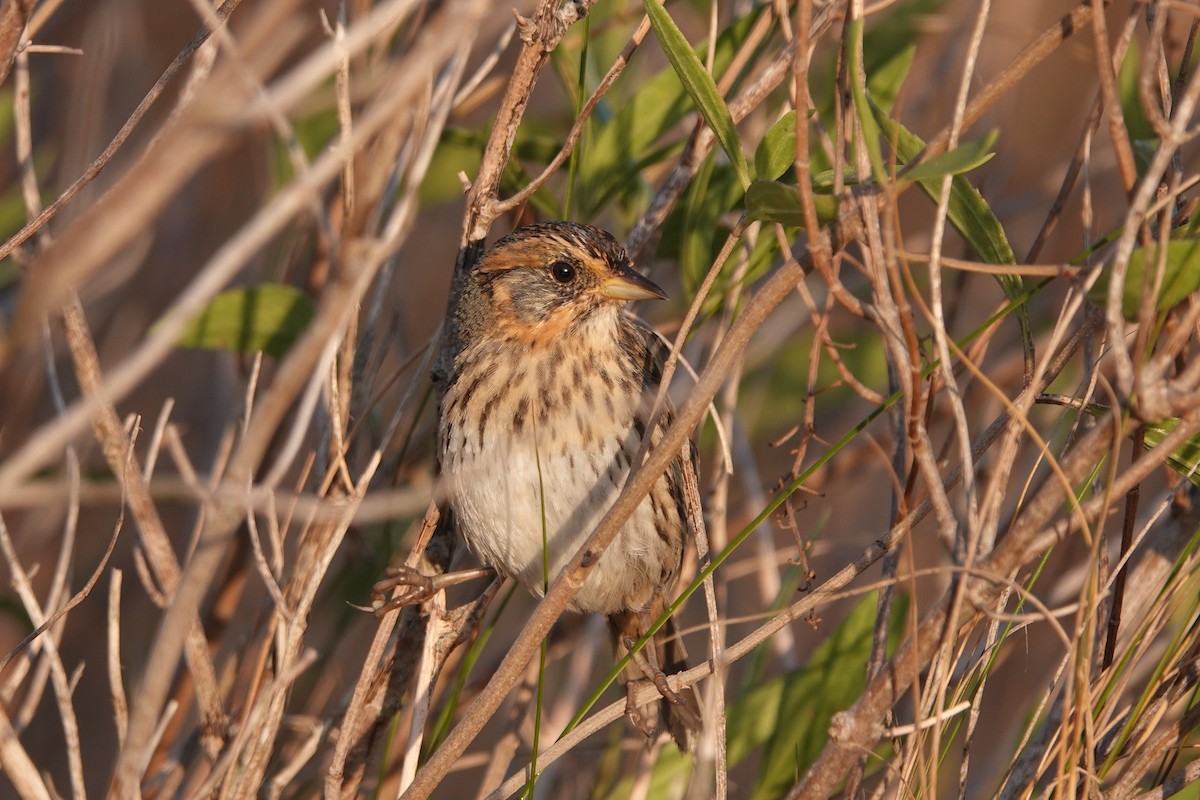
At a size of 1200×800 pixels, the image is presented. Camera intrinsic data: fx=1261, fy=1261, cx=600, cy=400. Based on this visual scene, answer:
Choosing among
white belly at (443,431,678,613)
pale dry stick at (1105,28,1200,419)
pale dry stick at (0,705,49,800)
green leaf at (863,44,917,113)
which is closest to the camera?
pale dry stick at (1105,28,1200,419)

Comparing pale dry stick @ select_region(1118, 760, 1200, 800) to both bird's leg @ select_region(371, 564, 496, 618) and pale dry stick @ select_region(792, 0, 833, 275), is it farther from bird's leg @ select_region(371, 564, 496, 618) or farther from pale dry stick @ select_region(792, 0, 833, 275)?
bird's leg @ select_region(371, 564, 496, 618)

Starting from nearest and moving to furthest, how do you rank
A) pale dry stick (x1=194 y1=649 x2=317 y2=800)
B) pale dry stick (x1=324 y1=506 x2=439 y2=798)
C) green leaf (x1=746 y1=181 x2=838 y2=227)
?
green leaf (x1=746 y1=181 x2=838 y2=227)
pale dry stick (x1=194 y1=649 x2=317 y2=800)
pale dry stick (x1=324 y1=506 x2=439 y2=798)

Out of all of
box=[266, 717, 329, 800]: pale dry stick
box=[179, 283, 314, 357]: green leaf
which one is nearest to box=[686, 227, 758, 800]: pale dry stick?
box=[266, 717, 329, 800]: pale dry stick

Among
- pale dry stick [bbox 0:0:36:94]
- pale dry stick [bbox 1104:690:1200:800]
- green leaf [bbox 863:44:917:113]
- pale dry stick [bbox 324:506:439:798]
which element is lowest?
pale dry stick [bbox 1104:690:1200:800]

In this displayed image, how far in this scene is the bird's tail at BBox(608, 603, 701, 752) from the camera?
8.63ft

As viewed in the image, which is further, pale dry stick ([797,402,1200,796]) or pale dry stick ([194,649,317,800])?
pale dry stick ([194,649,317,800])

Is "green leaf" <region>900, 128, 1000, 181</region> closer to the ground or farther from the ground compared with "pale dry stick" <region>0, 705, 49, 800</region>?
farther from the ground

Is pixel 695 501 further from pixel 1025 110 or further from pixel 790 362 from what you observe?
pixel 1025 110

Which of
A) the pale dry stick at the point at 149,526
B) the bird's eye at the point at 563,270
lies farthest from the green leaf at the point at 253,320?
the bird's eye at the point at 563,270

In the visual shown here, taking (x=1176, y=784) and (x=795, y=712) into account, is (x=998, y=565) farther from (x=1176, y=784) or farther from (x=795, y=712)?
(x=795, y=712)

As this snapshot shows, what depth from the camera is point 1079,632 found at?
5.36 ft

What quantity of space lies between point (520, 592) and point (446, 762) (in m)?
2.44

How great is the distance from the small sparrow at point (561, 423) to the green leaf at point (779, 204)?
0.75 m

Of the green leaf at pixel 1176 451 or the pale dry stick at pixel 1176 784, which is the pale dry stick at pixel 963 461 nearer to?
the green leaf at pixel 1176 451
